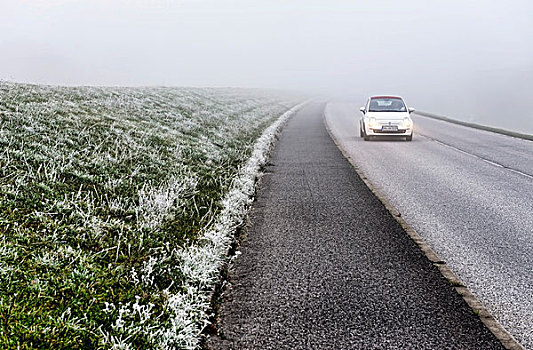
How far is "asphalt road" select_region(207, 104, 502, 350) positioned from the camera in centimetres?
326

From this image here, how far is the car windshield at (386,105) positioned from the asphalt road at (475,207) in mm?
3027

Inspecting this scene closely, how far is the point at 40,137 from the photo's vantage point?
7.72m

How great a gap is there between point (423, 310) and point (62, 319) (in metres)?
2.75

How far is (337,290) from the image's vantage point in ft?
13.3

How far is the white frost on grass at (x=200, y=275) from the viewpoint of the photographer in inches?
123

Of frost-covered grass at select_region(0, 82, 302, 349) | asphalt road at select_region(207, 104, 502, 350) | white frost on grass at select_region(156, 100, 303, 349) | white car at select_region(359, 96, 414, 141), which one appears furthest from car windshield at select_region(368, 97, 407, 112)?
white frost on grass at select_region(156, 100, 303, 349)

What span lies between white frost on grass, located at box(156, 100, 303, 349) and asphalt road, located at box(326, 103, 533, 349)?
2404mm

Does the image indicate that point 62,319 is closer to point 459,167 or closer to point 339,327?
point 339,327

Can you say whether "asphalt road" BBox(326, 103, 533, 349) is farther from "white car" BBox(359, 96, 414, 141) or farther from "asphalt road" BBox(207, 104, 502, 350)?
"white car" BBox(359, 96, 414, 141)

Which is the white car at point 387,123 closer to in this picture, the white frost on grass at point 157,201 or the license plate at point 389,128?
the license plate at point 389,128

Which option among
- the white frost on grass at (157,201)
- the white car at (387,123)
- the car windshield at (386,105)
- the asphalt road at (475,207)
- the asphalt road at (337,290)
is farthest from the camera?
the car windshield at (386,105)

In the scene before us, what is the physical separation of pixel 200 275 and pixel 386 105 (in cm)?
1599

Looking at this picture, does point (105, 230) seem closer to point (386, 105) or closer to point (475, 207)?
point (475, 207)

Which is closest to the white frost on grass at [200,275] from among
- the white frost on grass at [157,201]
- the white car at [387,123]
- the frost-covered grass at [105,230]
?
the frost-covered grass at [105,230]
